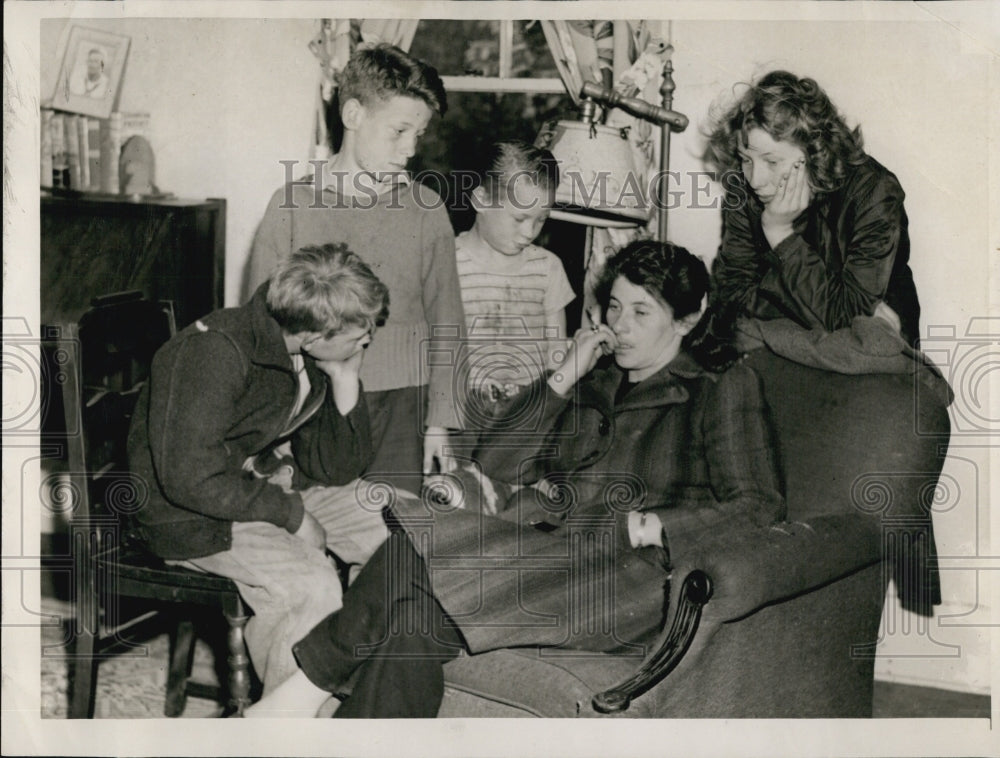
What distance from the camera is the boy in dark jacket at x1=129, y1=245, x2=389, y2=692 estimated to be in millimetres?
2492

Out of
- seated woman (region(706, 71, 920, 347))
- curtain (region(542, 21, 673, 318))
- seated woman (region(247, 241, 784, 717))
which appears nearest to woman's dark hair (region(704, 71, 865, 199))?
seated woman (region(706, 71, 920, 347))

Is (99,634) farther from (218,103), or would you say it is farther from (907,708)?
(907,708)

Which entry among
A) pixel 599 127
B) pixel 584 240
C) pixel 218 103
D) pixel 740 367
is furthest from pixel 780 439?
pixel 218 103

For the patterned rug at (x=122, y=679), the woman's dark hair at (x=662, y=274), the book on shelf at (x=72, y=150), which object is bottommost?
the patterned rug at (x=122, y=679)

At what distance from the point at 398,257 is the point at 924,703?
179 centimetres

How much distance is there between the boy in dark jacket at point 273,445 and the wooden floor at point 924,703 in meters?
1.39

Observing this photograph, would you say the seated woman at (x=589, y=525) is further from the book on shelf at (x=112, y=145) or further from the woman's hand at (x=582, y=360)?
the book on shelf at (x=112, y=145)

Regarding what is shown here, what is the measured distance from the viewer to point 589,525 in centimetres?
259

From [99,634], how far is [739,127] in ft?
6.91

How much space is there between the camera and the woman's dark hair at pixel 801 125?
2.63 meters

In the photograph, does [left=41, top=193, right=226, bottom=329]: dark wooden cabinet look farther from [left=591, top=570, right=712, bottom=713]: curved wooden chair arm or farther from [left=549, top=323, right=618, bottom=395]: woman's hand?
[left=591, top=570, right=712, bottom=713]: curved wooden chair arm

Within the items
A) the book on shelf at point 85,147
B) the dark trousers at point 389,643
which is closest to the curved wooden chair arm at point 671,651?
the dark trousers at point 389,643

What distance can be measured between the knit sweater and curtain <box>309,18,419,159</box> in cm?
12

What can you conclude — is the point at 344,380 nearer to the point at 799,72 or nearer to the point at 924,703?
the point at 799,72
